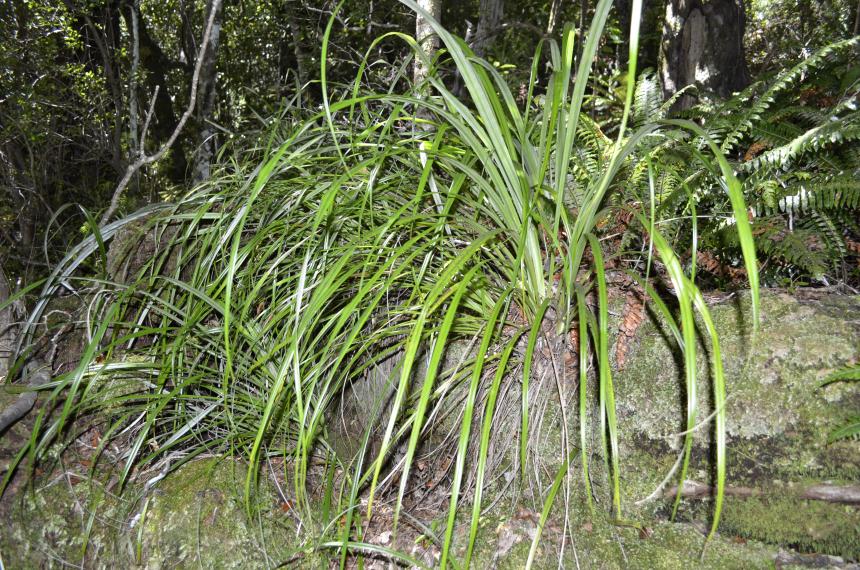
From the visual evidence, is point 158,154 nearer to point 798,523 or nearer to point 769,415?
point 769,415

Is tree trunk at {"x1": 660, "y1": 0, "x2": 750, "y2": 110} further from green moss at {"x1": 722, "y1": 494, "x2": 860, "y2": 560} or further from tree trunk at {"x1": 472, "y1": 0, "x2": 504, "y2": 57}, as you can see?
green moss at {"x1": 722, "y1": 494, "x2": 860, "y2": 560}

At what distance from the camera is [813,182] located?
1518 millimetres

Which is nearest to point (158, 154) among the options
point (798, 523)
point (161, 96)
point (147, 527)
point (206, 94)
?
point (147, 527)

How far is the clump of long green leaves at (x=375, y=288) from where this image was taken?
3.59ft

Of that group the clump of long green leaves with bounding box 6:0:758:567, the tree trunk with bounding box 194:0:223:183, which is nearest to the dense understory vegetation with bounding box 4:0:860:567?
the clump of long green leaves with bounding box 6:0:758:567

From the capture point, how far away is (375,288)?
1.50 meters

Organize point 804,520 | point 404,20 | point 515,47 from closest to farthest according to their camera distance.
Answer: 1. point 804,520
2. point 515,47
3. point 404,20

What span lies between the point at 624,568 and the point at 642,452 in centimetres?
24

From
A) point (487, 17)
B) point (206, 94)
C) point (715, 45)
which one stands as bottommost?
point (715, 45)

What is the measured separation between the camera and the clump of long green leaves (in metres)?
1.09

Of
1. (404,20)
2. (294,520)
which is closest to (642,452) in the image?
(294,520)

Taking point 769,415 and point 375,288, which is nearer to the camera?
point 769,415

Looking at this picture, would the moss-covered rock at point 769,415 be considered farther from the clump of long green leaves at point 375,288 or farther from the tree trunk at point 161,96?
the tree trunk at point 161,96

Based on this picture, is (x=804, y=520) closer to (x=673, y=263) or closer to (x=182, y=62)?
(x=673, y=263)
